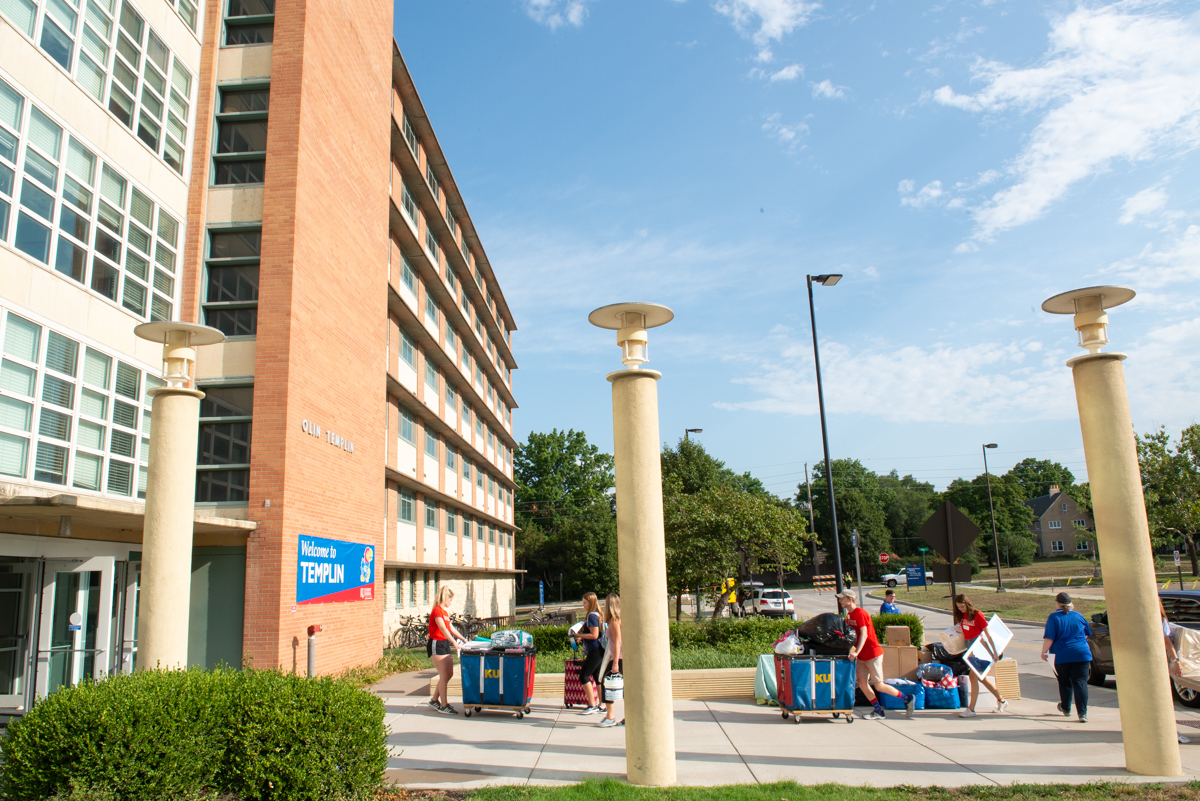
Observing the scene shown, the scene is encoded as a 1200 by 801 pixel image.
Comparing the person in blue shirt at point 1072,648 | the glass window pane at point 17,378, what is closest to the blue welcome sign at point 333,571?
the glass window pane at point 17,378

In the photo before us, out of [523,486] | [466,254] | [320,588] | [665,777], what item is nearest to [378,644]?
[320,588]

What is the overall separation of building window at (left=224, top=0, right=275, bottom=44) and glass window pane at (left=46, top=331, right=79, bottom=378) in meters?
8.41

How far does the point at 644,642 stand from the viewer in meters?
7.12

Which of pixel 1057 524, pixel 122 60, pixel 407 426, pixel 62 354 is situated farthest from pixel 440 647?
pixel 1057 524

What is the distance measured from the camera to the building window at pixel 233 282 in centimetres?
1527

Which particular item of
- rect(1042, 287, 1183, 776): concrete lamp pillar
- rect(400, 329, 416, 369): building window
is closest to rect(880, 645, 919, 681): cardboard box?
rect(1042, 287, 1183, 776): concrete lamp pillar

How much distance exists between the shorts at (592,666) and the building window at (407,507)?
632 inches

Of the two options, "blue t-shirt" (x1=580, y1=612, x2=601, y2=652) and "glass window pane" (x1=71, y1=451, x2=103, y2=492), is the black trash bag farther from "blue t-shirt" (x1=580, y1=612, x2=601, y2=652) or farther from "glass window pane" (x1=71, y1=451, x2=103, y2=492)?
"glass window pane" (x1=71, y1=451, x2=103, y2=492)

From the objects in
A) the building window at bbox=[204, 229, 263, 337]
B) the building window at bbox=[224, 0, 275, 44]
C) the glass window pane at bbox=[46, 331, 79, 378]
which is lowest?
the glass window pane at bbox=[46, 331, 79, 378]

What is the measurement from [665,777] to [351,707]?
279 cm

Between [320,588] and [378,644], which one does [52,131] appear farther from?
[378,644]

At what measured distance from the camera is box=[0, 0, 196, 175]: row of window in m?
12.0

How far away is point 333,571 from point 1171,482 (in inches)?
1541

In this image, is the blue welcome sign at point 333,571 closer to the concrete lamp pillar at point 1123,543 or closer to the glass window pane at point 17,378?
the glass window pane at point 17,378
